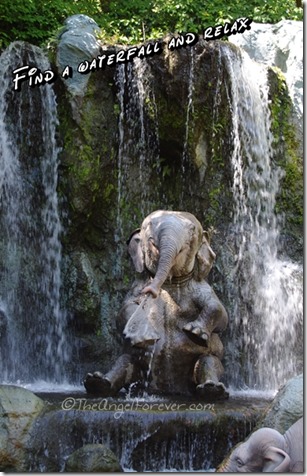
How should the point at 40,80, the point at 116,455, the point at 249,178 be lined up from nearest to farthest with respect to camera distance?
the point at 116,455 < the point at 40,80 < the point at 249,178

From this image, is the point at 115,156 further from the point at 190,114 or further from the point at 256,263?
the point at 256,263

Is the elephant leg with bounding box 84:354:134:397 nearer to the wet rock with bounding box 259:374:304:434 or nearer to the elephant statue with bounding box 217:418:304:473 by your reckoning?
the wet rock with bounding box 259:374:304:434

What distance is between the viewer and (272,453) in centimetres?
474

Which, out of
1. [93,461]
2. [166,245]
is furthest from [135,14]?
[93,461]

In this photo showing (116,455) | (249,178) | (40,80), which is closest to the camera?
(116,455)

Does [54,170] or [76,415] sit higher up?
[54,170]

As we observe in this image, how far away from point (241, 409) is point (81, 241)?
4.03m

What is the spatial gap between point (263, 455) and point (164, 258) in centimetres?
318

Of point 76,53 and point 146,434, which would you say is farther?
point 76,53

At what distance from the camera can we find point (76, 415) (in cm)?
663

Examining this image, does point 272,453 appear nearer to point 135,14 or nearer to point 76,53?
point 76,53

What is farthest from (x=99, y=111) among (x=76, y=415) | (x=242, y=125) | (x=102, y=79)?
(x=76, y=415)

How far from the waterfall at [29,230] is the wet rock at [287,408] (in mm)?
4395

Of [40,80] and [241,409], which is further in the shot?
[40,80]
